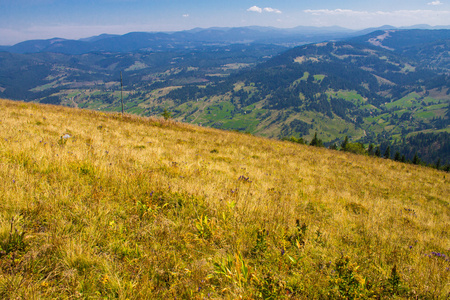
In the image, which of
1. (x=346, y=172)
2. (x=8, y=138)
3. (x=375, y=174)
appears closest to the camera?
(x=8, y=138)

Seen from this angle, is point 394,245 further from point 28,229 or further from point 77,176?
point 77,176

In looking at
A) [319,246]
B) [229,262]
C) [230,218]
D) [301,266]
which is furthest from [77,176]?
[319,246]

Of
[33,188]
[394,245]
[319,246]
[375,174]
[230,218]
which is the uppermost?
[33,188]

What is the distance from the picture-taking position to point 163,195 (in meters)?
4.68

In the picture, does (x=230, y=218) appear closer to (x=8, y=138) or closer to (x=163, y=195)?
(x=163, y=195)

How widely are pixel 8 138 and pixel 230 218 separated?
7493 mm

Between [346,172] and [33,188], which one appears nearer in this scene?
[33,188]

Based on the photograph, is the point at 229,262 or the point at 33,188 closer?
the point at 229,262

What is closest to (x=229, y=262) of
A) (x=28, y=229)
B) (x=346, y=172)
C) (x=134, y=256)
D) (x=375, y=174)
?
(x=134, y=256)

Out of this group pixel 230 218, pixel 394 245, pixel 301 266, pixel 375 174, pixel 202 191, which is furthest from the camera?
pixel 375 174

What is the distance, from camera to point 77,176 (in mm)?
4723

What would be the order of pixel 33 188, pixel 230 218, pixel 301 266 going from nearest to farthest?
pixel 301 266
pixel 33 188
pixel 230 218

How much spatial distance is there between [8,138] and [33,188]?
4.42m

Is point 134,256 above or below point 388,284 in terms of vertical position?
above
